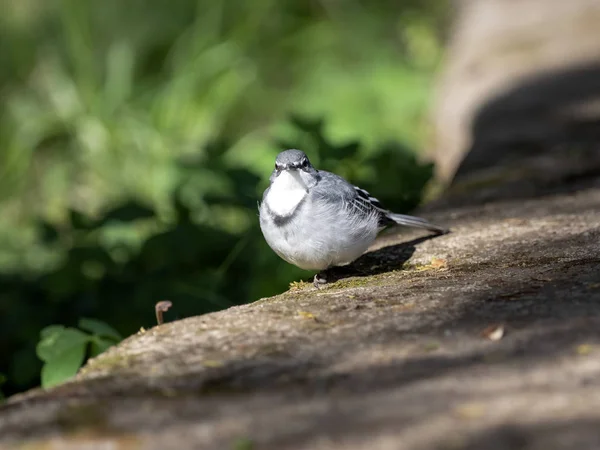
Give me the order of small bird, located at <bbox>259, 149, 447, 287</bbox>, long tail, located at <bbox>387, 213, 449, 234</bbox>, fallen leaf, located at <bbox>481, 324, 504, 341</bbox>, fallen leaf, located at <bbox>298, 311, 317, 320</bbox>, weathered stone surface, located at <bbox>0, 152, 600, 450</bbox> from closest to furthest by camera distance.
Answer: weathered stone surface, located at <bbox>0, 152, 600, 450</bbox> < fallen leaf, located at <bbox>481, 324, 504, 341</bbox> < fallen leaf, located at <bbox>298, 311, 317, 320</bbox> < small bird, located at <bbox>259, 149, 447, 287</bbox> < long tail, located at <bbox>387, 213, 449, 234</bbox>

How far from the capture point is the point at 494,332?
7.76 ft

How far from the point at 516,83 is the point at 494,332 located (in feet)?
16.6

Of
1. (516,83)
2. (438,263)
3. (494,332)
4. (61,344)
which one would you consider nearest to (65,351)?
(61,344)

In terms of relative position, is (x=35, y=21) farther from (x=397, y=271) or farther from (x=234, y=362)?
(x=234, y=362)

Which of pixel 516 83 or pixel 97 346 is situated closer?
pixel 97 346

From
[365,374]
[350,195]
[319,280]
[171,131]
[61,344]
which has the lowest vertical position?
[365,374]

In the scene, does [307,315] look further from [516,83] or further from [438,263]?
[516,83]

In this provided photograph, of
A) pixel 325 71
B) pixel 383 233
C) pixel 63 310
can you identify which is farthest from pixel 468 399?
pixel 325 71

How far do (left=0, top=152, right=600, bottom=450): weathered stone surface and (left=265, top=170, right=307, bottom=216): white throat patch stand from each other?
40cm

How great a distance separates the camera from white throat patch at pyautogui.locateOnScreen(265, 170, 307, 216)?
3418mm

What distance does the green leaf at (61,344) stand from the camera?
10.3 feet

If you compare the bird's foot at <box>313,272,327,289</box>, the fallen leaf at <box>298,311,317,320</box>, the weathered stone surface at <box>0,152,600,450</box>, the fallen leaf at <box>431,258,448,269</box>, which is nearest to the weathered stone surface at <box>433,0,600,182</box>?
the fallen leaf at <box>431,258,448,269</box>

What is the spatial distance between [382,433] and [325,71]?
8812 millimetres

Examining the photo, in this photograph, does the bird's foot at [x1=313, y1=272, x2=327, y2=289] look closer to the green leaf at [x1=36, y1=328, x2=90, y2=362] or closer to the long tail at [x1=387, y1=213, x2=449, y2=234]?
the long tail at [x1=387, y1=213, x2=449, y2=234]
